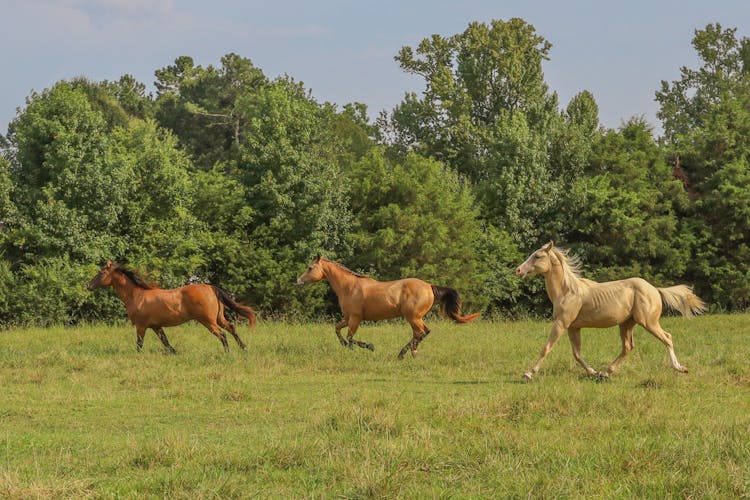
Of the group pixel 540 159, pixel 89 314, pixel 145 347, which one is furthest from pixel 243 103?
pixel 145 347

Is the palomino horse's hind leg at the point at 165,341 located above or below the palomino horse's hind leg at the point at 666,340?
below

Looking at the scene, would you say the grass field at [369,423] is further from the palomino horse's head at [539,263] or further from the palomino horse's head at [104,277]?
the palomino horse's head at [539,263]

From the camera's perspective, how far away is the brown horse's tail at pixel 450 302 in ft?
52.5

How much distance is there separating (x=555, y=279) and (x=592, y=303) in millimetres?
660

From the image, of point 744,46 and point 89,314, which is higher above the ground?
point 744,46

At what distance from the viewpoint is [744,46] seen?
51375 millimetres

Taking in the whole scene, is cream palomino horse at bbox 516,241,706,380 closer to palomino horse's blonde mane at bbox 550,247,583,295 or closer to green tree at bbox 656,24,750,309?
palomino horse's blonde mane at bbox 550,247,583,295

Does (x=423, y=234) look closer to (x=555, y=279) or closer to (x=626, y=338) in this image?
(x=555, y=279)

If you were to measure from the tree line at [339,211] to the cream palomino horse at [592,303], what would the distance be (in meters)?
13.3

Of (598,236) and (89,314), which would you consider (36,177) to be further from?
(598,236)

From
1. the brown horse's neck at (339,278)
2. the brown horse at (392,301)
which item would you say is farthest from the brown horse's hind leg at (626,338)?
the brown horse's neck at (339,278)

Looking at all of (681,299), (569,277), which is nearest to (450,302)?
(569,277)

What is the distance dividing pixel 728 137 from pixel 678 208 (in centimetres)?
319

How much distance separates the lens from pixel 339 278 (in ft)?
54.7
